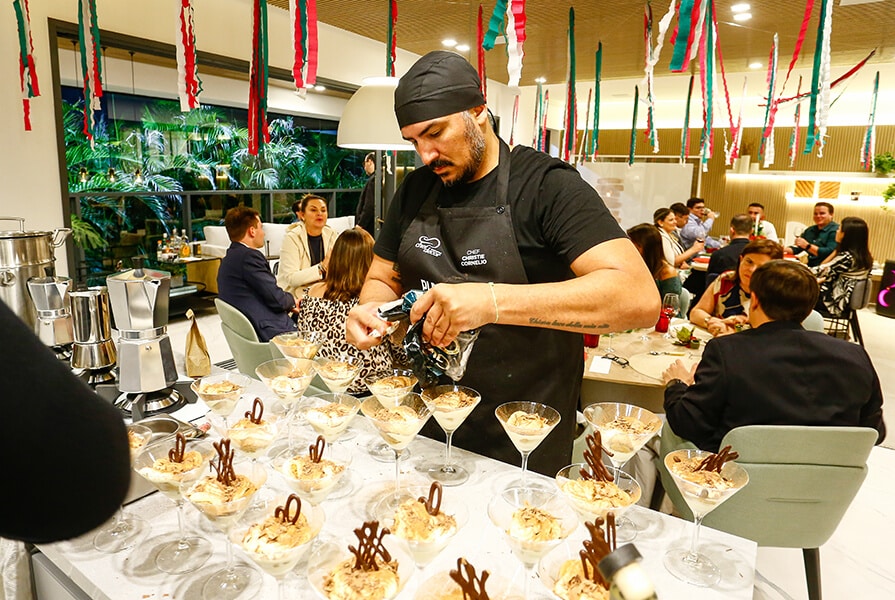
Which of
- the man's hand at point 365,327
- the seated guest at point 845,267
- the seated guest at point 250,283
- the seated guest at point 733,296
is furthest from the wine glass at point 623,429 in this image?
the seated guest at point 845,267

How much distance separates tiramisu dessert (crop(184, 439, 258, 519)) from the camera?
45.1 inches

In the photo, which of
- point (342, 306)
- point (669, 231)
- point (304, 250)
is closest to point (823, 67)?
point (342, 306)

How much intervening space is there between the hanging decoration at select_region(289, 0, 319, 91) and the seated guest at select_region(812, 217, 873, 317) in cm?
630

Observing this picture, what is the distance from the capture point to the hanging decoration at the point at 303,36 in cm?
227

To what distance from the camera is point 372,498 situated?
4.59 ft

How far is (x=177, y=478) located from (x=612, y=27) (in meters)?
5.73

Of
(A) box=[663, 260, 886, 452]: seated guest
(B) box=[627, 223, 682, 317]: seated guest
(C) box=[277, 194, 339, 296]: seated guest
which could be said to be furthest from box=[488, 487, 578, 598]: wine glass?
(C) box=[277, 194, 339, 296]: seated guest

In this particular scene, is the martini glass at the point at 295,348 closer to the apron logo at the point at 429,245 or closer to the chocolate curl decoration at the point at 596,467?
the apron logo at the point at 429,245

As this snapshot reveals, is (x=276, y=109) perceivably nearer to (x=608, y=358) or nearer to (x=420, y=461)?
(x=608, y=358)

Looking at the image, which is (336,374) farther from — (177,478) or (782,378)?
(782,378)

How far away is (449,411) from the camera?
4.89ft

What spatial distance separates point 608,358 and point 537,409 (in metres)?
1.62

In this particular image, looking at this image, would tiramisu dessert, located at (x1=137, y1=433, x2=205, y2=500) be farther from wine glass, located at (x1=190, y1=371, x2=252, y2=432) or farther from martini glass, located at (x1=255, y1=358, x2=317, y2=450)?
martini glass, located at (x1=255, y1=358, x2=317, y2=450)

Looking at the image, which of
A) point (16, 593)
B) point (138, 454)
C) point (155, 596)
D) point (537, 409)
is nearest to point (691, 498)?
point (537, 409)
